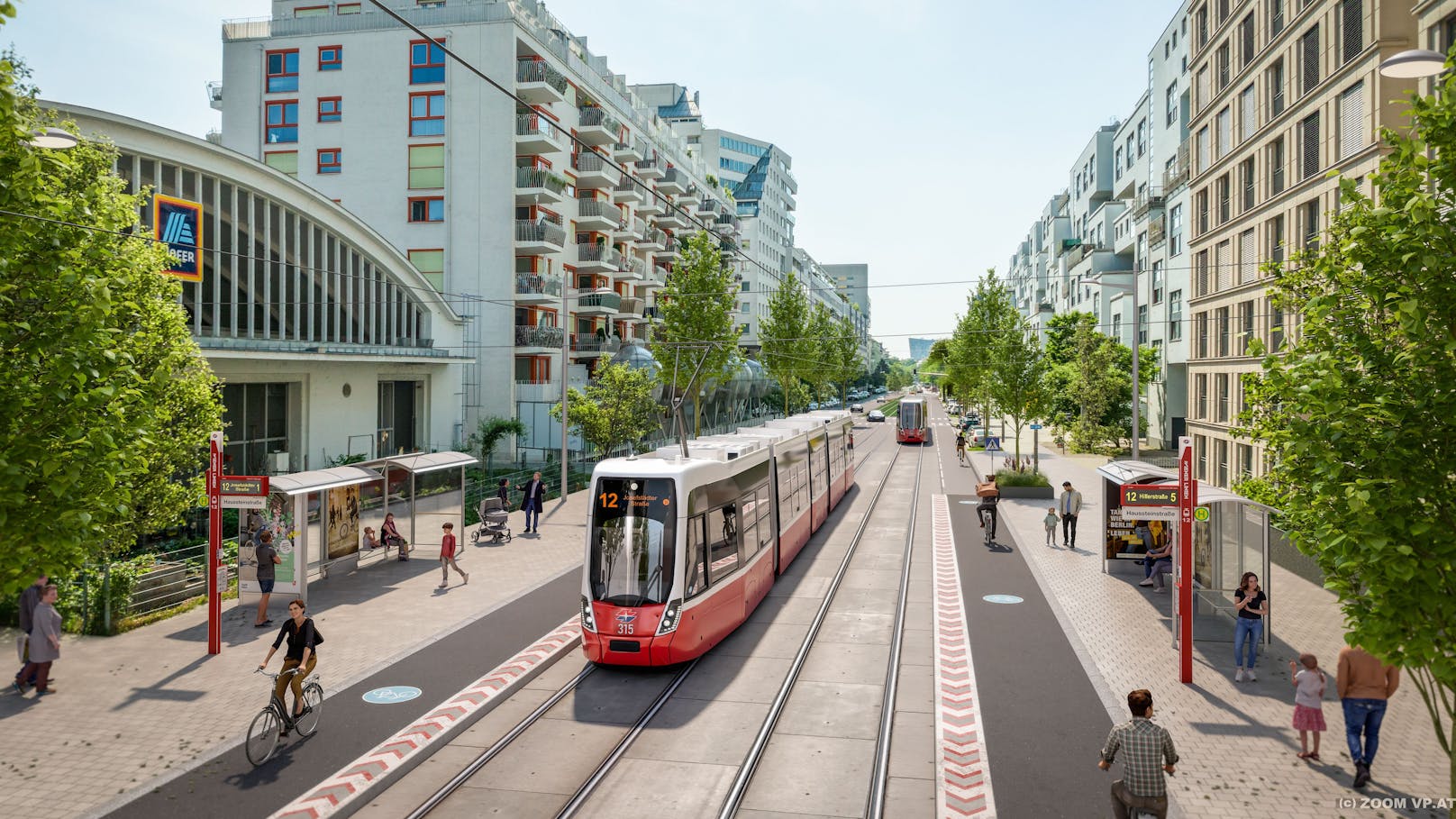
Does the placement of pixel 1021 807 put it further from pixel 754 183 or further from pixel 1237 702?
pixel 754 183

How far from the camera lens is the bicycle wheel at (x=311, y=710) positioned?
36.3 feet

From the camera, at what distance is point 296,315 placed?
1350 inches

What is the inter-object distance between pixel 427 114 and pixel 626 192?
1596 centimetres

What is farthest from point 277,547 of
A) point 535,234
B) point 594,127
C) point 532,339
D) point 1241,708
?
point 594,127

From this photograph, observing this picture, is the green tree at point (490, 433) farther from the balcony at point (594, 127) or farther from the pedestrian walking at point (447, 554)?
the pedestrian walking at point (447, 554)

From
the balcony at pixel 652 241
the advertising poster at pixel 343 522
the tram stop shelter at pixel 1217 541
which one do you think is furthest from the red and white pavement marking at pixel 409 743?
the balcony at pixel 652 241

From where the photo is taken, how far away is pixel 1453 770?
729 cm

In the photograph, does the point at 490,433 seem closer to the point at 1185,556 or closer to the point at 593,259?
the point at 593,259

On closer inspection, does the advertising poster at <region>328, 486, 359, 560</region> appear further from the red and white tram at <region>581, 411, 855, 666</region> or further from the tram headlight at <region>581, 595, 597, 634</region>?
the tram headlight at <region>581, 595, 597, 634</region>

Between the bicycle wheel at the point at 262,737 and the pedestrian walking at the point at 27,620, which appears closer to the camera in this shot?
the bicycle wheel at the point at 262,737

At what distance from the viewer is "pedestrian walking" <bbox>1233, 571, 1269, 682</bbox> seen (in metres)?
13.3

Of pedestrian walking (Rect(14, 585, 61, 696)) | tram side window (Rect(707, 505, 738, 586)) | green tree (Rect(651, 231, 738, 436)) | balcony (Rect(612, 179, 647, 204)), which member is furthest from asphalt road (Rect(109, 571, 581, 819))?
balcony (Rect(612, 179, 647, 204))

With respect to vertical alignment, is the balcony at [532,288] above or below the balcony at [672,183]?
below

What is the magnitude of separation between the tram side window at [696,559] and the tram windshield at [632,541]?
0.30 metres
